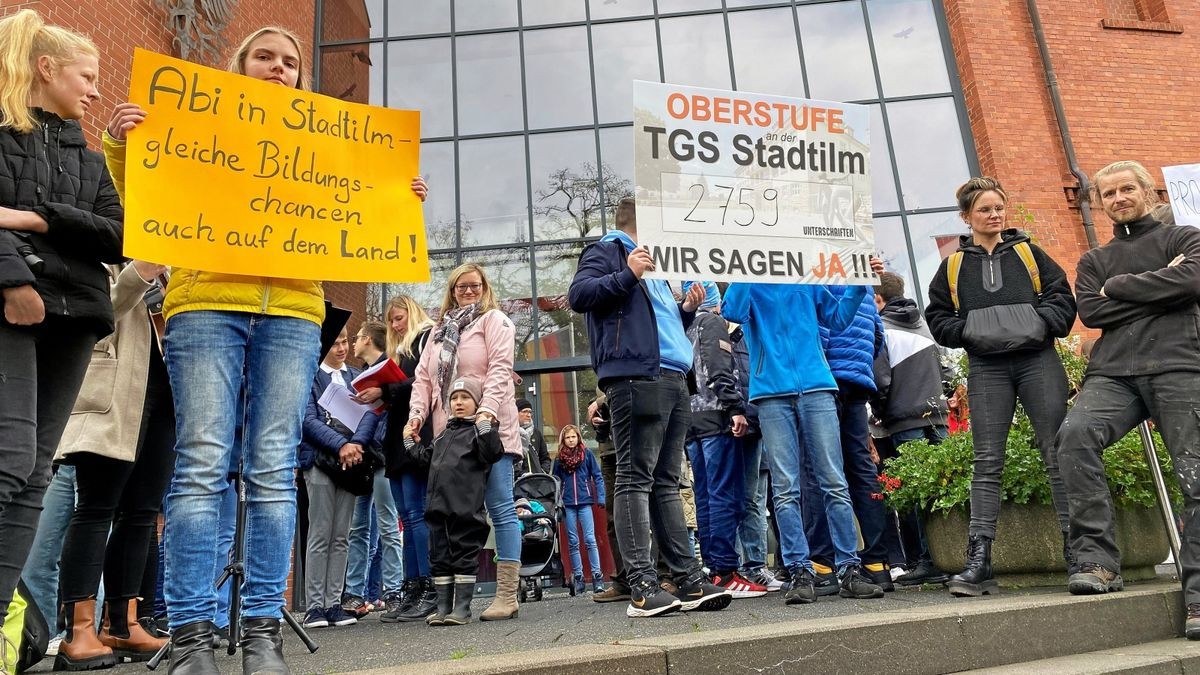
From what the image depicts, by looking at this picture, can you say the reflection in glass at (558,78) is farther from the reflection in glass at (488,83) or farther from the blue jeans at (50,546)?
the blue jeans at (50,546)

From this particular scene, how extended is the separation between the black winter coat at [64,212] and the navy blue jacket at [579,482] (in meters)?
6.83

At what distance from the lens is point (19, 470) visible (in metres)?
2.46

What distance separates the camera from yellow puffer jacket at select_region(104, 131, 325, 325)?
2.85m

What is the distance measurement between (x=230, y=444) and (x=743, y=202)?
3067 mm

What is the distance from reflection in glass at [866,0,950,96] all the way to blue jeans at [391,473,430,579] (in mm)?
9636

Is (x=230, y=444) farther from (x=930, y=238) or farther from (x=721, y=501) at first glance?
(x=930, y=238)

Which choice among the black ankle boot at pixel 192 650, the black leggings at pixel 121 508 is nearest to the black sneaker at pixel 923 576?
the black ankle boot at pixel 192 650

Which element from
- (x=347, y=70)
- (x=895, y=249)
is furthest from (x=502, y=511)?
(x=347, y=70)

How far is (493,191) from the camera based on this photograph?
12.2 metres

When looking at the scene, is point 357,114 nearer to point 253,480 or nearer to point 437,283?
point 253,480

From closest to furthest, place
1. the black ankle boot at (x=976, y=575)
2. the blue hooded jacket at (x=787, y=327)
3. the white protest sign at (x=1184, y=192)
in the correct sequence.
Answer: the black ankle boot at (x=976, y=575)
the blue hooded jacket at (x=787, y=327)
the white protest sign at (x=1184, y=192)

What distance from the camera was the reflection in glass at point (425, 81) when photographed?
12.5m

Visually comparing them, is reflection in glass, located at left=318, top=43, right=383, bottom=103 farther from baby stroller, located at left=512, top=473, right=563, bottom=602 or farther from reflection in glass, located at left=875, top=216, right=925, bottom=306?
reflection in glass, located at left=875, top=216, right=925, bottom=306

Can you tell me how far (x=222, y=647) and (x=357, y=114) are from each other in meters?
2.57
